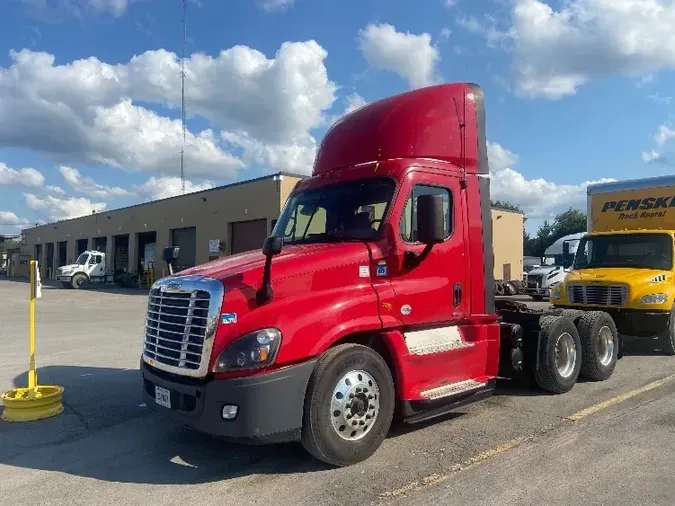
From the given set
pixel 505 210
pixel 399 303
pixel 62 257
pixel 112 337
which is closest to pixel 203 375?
pixel 399 303

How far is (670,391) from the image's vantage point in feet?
23.6

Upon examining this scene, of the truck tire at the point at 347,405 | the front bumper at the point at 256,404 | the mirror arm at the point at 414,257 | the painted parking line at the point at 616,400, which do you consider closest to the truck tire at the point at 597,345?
the painted parking line at the point at 616,400

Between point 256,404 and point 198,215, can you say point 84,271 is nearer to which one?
point 198,215

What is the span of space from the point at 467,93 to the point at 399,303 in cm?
268

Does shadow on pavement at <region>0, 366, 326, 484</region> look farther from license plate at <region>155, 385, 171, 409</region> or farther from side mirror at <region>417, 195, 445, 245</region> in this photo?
side mirror at <region>417, 195, 445, 245</region>

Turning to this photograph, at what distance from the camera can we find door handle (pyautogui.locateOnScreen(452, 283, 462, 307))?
5.71m

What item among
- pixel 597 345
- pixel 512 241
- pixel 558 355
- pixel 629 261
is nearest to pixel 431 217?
pixel 558 355

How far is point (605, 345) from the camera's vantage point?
8086 mm

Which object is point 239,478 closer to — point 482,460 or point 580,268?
point 482,460

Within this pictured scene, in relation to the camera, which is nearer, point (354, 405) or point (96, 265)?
point (354, 405)

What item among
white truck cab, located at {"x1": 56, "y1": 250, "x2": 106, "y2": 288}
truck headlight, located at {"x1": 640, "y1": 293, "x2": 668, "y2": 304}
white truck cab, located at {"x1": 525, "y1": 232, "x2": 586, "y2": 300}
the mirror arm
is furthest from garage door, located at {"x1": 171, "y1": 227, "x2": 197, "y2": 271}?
the mirror arm

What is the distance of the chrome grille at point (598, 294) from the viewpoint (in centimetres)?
941

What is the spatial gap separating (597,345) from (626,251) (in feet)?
10.7

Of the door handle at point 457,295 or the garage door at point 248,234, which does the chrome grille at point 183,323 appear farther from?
the garage door at point 248,234
